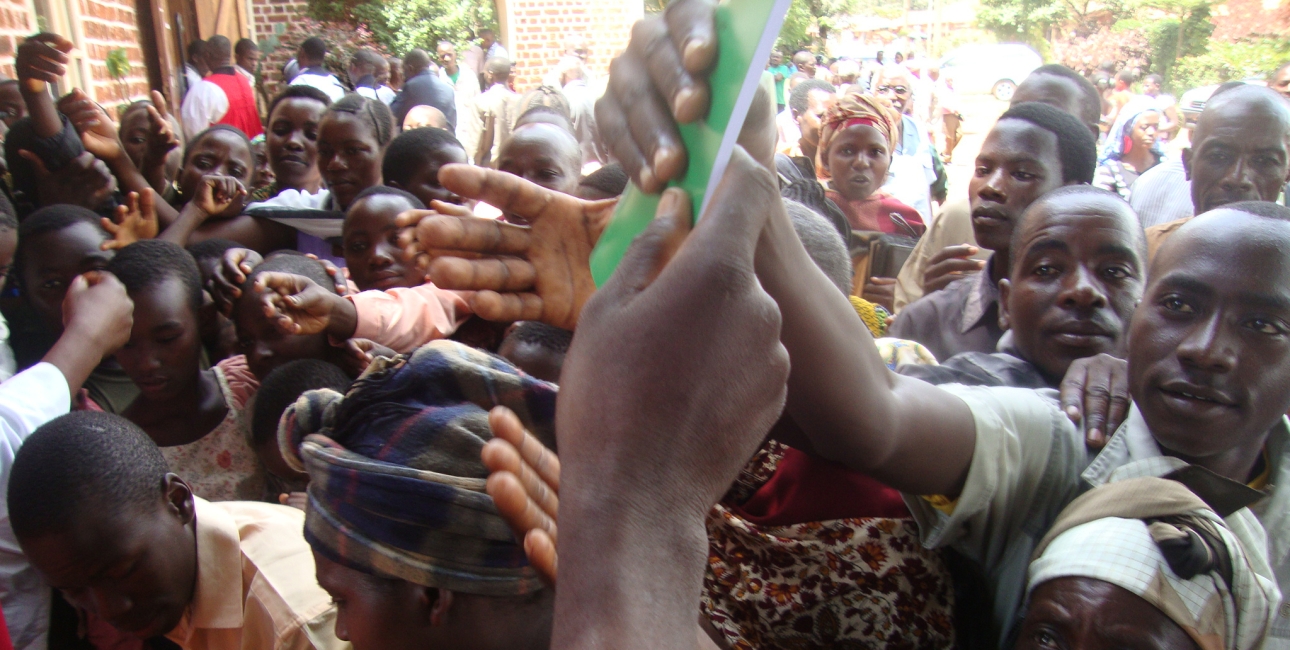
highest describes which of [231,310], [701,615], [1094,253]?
[1094,253]

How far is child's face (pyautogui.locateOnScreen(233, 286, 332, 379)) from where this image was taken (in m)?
2.69

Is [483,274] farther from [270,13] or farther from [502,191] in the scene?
[270,13]

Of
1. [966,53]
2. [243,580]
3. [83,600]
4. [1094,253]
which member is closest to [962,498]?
[1094,253]

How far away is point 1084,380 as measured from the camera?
1.60 metres

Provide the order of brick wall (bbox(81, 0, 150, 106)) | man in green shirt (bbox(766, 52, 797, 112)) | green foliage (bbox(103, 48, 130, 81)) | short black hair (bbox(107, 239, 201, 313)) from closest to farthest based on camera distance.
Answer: short black hair (bbox(107, 239, 201, 313)), brick wall (bbox(81, 0, 150, 106)), green foliage (bbox(103, 48, 130, 81)), man in green shirt (bbox(766, 52, 797, 112))

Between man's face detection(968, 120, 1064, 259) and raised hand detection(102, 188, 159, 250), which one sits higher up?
man's face detection(968, 120, 1064, 259)

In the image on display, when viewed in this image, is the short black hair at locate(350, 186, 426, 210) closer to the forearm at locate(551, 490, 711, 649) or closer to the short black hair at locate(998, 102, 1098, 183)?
the short black hair at locate(998, 102, 1098, 183)

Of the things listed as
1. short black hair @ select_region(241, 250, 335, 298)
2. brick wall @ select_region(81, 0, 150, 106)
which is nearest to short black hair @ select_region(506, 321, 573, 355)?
short black hair @ select_region(241, 250, 335, 298)

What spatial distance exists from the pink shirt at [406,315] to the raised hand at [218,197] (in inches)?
53.6

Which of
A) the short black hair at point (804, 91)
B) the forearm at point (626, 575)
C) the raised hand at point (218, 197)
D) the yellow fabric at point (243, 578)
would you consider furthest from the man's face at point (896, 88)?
the forearm at point (626, 575)

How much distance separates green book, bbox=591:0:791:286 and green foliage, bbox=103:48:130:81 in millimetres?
7609

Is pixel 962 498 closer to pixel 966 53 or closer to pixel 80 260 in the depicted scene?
pixel 80 260

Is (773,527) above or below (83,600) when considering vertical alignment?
above

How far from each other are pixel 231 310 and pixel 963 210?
2.85 m
